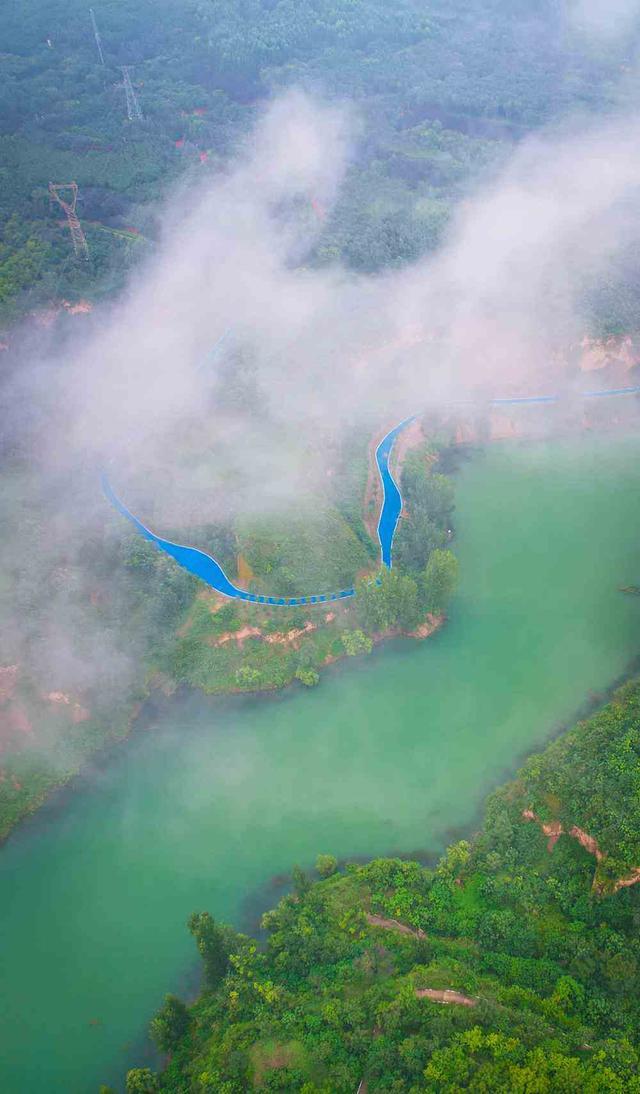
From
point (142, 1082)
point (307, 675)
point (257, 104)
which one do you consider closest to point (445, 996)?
point (142, 1082)

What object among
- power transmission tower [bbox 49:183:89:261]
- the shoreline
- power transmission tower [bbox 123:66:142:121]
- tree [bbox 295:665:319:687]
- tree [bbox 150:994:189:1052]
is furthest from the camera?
power transmission tower [bbox 123:66:142:121]

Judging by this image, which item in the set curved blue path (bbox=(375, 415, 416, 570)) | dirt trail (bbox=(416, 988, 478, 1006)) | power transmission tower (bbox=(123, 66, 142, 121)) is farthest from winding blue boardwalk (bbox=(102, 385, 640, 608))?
power transmission tower (bbox=(123, 66, 142, 121))

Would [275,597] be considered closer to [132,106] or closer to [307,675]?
[307,675]

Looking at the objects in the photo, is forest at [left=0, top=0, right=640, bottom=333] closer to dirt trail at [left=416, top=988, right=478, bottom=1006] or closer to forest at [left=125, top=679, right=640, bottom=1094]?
forest at [left=125, top=679, right=640, bottom=1094]

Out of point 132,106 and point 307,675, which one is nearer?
point 307,675

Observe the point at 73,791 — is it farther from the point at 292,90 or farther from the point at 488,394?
the point at 292,90

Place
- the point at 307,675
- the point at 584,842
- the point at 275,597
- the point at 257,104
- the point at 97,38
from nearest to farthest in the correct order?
the point at 584,842 < the point at 307,675 < the point at 275,597 < the point at 257,104 < the point at 97,38

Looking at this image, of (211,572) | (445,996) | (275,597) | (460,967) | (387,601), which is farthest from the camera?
(211,572)
